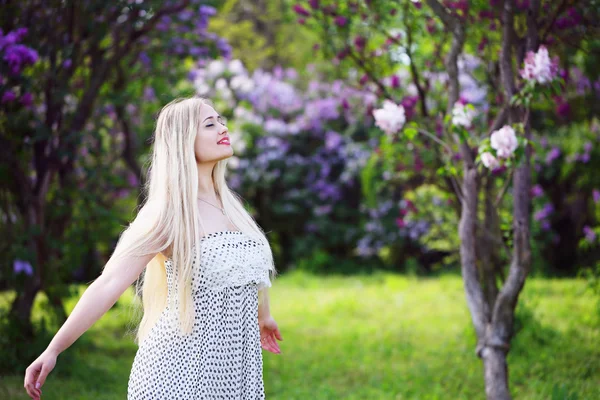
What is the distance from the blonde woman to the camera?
2.15 m

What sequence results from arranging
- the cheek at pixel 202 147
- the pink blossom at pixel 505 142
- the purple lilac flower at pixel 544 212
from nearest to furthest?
the cheek at pixel 202 147 → the pink blossom at pixel 505 142 → the purple lilac flower at pixel 544 212

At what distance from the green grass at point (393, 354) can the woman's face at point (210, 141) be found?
2063 mm

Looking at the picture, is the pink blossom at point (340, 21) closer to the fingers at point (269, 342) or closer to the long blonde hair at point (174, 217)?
the long blonde hair at point (174, 217)

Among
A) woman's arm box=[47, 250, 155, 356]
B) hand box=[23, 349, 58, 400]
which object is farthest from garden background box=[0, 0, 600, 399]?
hand box=[23, 349, 58, 400]

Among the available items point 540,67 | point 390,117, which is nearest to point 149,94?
point 390,117

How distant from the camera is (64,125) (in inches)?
182

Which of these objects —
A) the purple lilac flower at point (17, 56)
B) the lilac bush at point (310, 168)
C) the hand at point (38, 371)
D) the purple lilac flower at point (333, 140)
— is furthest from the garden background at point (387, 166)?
the purple lilac flower at point (333, 140)

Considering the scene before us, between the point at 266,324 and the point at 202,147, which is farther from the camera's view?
the point at 266,324

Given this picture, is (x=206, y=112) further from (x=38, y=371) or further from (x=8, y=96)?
(x=8, y=96)

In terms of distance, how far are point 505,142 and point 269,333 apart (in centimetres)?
131

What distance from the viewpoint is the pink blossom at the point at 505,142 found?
116 inches

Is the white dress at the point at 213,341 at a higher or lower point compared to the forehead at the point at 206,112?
lower

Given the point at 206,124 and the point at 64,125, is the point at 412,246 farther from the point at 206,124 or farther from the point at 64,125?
the point at 206,124

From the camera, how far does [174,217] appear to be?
2.20 meters
